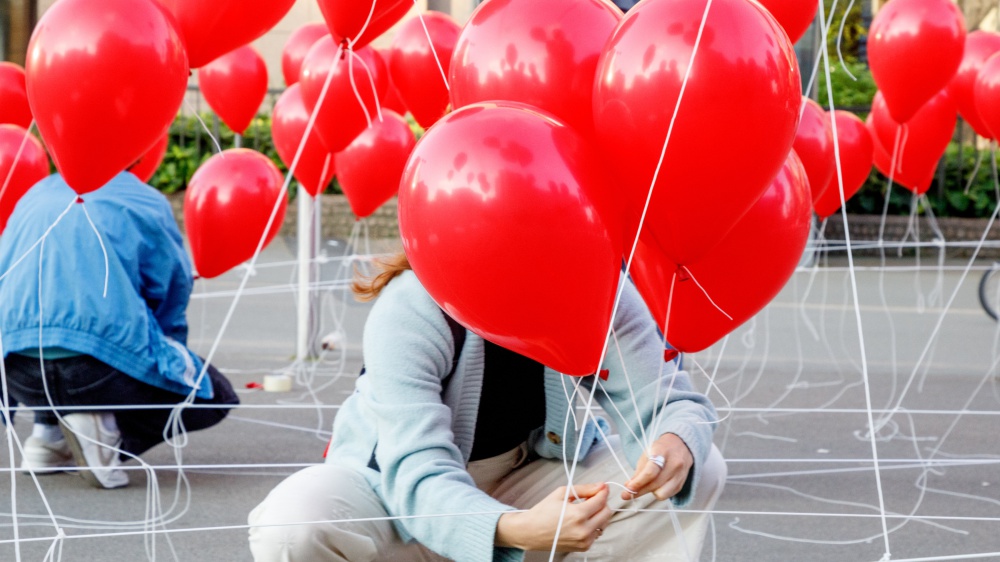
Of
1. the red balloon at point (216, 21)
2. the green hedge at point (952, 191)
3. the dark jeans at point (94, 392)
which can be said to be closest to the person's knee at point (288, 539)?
the red balloon at point (216, 21)

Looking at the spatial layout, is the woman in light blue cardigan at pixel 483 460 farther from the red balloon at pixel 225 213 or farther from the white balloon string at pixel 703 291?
the red balloon at pixel 225 213

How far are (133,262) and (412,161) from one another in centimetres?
232

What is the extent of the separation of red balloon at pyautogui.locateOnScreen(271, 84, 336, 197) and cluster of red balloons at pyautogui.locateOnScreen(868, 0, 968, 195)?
2.13 meters

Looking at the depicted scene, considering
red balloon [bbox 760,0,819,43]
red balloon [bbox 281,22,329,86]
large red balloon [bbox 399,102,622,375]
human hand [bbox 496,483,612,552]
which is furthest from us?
red balloon [bbox 281,22,329,86]

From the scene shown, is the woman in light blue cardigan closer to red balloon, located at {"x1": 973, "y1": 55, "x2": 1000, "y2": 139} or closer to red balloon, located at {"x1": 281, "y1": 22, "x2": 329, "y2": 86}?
red balloon, located at {"x1": 973, "y1": 55, "x2": 1000, "y2": 139}

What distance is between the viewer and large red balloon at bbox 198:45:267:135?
501 cm

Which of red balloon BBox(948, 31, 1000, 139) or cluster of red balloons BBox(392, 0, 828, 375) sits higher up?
cluster of red balloons BBox(392, 0, 828, 375)

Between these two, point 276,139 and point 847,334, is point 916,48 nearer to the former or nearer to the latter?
point 276,139

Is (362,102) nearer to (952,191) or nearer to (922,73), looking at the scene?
(922,73)

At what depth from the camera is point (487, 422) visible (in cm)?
241

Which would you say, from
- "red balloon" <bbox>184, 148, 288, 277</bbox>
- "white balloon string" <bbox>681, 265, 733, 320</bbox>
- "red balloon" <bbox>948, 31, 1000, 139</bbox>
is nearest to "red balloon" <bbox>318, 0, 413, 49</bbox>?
"red balloon" <bbox>184, 148, 288, 277</bbox>

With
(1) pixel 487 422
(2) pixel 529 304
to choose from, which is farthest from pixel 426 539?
(2) pixel 529 304

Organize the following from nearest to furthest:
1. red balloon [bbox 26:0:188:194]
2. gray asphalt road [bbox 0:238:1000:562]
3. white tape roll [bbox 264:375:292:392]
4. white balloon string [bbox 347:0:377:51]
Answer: red balloon [bbox 26:0:188:194]
white balloon string [bbox 347:0:377:51]
gray asphalt road [bbox 0:238:1000:562]
white tape roll [bbox 264:375:292:392]

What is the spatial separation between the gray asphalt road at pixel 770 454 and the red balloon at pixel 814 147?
0.64 meters
